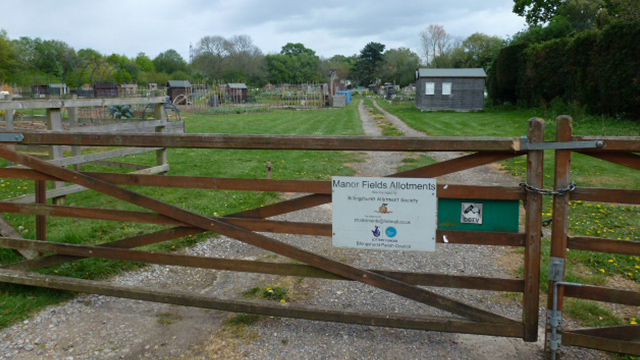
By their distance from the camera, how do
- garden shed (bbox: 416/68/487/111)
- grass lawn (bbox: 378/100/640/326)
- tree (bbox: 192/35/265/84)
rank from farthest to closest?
tree (bbox: 192/35/265/84), garden shed (bbox: 416/68/487/111), grass lawn (bbox: 378/100/640/326)

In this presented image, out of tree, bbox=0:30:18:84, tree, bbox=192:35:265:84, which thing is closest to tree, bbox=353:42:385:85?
tree, bbox=192:35:265:84

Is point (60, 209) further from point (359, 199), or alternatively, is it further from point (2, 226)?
point (359, 199)

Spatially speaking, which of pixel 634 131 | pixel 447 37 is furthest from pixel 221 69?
pixel 634 131

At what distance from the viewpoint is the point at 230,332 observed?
4.39m

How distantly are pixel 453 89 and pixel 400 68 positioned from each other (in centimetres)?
6254

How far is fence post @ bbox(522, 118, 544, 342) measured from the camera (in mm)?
3686

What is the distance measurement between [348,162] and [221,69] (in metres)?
72.3

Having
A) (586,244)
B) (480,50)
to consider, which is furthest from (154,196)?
(480,50)

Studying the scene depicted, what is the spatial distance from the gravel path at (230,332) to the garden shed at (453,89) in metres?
33.1

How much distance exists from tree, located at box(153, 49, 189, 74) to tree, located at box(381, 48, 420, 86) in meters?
39.0

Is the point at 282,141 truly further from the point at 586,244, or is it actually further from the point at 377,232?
the point at 586,244

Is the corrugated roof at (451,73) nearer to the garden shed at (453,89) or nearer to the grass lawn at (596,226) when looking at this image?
the garden shed at (453,89)

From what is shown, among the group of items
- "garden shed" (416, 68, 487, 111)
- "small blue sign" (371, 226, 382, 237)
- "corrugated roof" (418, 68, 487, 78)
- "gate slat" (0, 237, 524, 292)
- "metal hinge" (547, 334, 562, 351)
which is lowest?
"metal hinge" (547, 334, 562, 351)

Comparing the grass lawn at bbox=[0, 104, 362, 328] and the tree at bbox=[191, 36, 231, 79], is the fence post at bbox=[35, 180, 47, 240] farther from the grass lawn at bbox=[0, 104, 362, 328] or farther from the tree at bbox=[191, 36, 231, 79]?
the tree at bbox=[191, 36, 231, 79]
